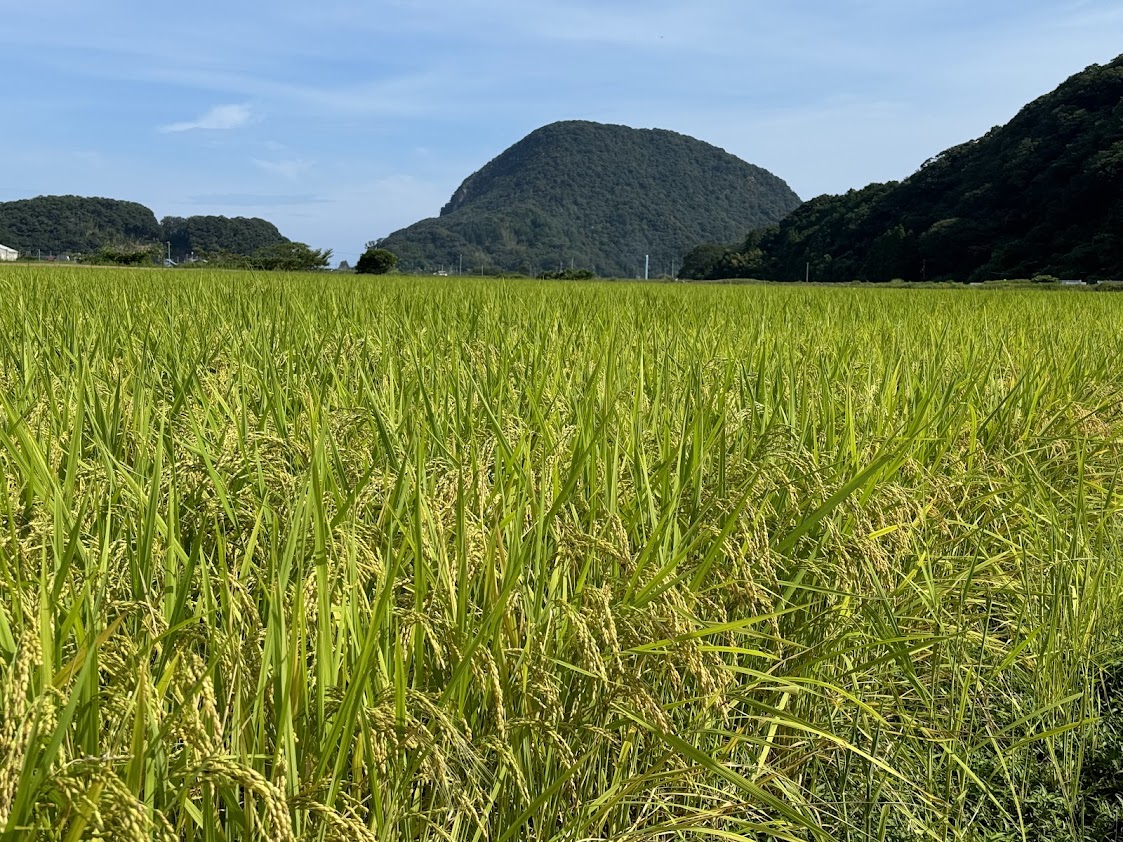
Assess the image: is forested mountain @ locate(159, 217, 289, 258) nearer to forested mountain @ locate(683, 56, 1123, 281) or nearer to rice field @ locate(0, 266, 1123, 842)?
forested mountain @ locate(683, 56, 1123, 281)

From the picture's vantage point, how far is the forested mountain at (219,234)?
11119 centimetres

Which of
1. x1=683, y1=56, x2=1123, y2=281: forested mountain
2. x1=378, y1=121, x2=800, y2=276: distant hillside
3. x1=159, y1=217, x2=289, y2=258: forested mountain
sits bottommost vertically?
x1=683, y1=56, x2=1123, y2=281: forested mountain

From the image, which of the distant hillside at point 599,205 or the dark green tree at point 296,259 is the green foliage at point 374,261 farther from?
the distant hillside at point 599,205

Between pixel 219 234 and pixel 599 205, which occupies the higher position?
pixel 599 205

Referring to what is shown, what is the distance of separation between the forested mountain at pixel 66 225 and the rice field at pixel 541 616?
393 feet

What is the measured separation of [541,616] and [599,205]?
507 ft

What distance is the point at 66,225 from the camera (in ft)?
368

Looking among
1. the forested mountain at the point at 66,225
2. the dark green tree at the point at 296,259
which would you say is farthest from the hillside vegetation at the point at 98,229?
the dark green tree at the point at 296,259

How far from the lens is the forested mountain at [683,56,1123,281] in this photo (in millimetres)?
35188

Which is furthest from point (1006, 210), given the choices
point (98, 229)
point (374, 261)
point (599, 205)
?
point (599, 205)

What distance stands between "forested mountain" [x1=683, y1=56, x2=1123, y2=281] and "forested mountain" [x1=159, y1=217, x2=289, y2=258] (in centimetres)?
8171

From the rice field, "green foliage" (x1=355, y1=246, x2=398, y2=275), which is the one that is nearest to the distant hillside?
"green foliage" (x1=355, y1=246, x2=398, y2=275)

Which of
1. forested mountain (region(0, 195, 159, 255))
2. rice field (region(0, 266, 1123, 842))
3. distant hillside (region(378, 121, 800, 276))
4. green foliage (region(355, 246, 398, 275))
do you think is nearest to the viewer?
rice field (region(0, 266, 1123, 842))

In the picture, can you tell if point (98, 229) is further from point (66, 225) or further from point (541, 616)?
point (541, 616)
